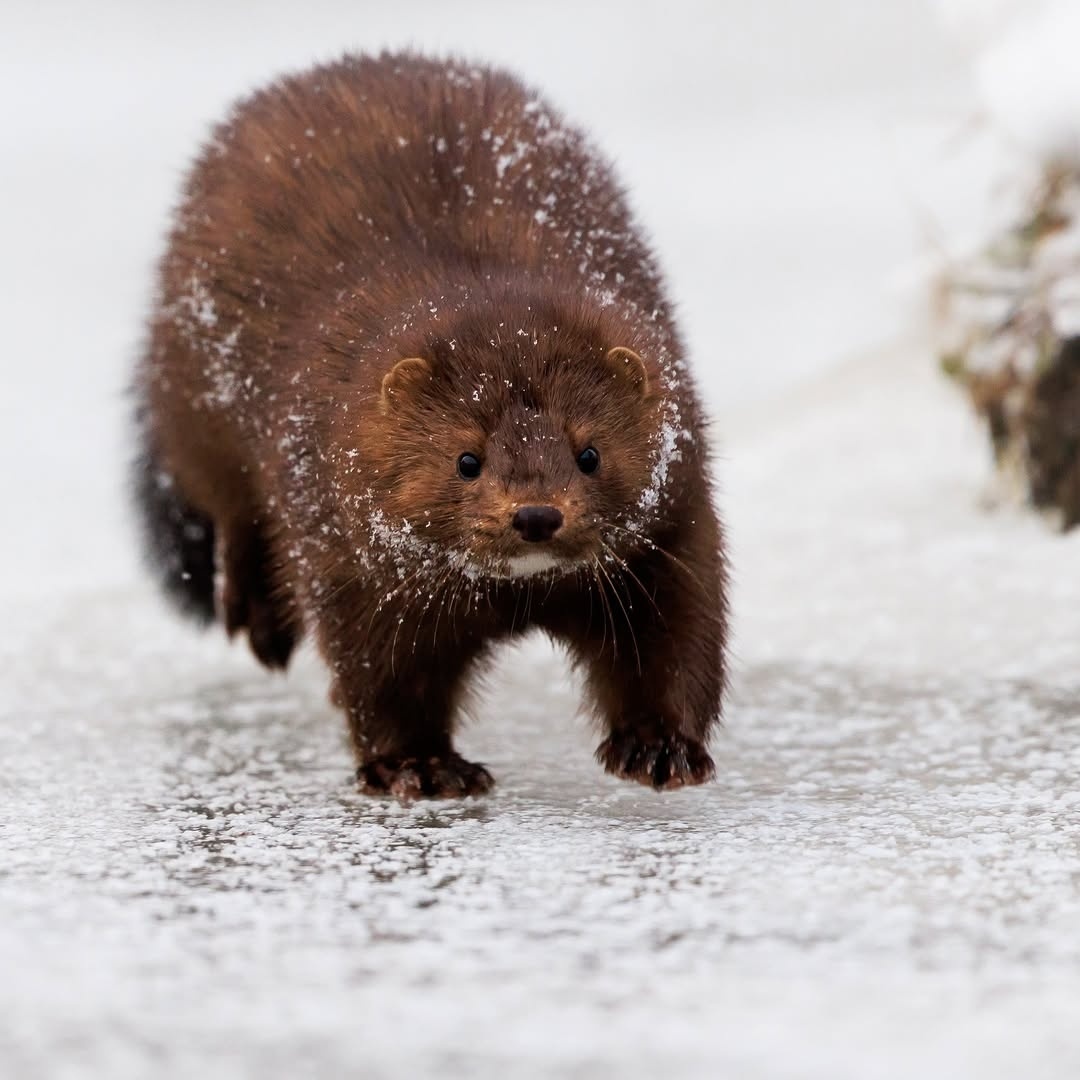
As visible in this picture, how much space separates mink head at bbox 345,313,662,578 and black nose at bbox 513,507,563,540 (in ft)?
0.04

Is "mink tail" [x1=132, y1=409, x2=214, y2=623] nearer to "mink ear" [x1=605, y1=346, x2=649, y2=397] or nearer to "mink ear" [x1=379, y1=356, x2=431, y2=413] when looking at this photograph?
"mink ear" [x1=379, y1=356, x2=431, y2=413]

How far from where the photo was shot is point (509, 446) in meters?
3.72

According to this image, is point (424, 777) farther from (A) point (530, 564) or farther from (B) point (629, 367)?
(B) point (629, 367)

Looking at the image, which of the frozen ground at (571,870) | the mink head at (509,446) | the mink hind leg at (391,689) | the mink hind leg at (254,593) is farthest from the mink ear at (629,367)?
the mink hind leg at (254,593)

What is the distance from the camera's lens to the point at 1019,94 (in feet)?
20.5

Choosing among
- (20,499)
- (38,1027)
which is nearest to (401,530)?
(38,1027)

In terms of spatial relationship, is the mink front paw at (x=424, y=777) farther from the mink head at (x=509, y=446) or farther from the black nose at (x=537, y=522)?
the black nose at (x=537, y=522)

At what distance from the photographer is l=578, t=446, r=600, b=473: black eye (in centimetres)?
379

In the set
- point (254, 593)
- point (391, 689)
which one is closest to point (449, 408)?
point (391, 689)

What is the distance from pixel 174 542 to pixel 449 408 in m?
2.22

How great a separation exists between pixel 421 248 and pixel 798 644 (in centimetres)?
161

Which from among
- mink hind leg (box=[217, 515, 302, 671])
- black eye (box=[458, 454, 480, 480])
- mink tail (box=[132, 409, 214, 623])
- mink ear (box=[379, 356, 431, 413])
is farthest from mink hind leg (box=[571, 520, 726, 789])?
mink tail (box=[132, 409, 214, 623])

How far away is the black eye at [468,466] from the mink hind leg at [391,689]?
41cm

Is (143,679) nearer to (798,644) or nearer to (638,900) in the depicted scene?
(798,644)
